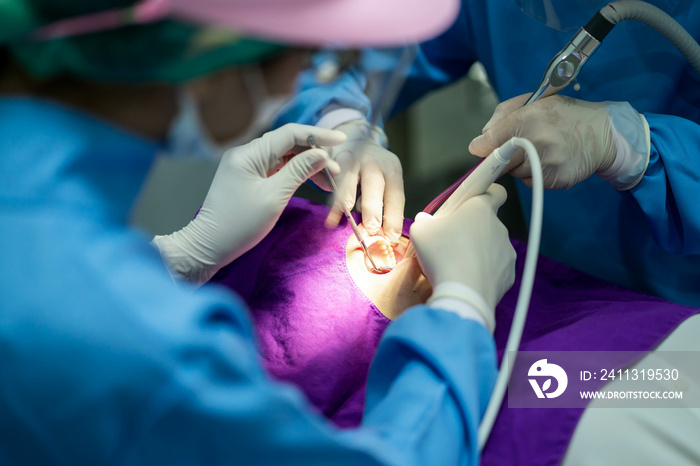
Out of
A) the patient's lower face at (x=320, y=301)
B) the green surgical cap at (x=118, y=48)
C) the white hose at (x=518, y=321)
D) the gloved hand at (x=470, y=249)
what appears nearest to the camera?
the green surgical cap at (x=118, y=48)

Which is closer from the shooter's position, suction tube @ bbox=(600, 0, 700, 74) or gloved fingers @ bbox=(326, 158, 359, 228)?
suction tube @ bbox=(600, 0, 700, 74)

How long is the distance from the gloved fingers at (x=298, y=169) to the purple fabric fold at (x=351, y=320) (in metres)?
0.20

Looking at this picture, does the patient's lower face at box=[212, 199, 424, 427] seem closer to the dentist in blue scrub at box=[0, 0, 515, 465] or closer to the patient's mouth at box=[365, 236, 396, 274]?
the patient's mouth at box=[365, 236, 396, 274]

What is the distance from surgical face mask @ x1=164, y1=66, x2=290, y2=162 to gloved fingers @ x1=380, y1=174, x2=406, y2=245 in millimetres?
631

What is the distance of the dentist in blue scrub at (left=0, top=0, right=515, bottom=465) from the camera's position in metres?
0.54

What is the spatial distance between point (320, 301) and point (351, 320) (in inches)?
3.5

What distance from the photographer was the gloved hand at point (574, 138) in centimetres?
110

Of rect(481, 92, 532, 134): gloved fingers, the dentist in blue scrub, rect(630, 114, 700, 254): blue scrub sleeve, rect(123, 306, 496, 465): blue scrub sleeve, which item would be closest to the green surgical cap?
the dentist in blue scrub

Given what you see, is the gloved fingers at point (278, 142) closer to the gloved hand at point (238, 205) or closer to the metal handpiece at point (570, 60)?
the gloved hand at point (238, 205)

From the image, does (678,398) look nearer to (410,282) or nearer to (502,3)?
(410,282)

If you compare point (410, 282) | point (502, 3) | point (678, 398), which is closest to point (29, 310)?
Answer: point (410, 282)

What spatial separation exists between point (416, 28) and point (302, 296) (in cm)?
74

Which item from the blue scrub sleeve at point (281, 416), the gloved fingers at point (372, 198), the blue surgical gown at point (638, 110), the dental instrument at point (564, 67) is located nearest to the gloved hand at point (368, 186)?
the gloved fingers at point (372, 198)

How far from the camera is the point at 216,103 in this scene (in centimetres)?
63
